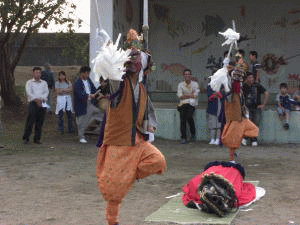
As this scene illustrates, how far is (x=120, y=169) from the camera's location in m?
5.79

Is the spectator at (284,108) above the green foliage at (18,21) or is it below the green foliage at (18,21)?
below

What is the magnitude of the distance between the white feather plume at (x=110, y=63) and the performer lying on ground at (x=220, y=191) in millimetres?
1909

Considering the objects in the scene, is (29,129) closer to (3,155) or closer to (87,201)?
(3,155)

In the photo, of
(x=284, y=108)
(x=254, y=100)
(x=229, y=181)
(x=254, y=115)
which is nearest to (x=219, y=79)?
(x=229, y=181)

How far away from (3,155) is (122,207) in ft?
17.6

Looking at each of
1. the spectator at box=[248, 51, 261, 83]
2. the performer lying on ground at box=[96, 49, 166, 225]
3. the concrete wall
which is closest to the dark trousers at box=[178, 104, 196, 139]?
the concrete wall

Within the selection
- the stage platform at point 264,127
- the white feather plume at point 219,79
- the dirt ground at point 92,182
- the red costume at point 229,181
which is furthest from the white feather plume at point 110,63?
the stage platform at point 264,127

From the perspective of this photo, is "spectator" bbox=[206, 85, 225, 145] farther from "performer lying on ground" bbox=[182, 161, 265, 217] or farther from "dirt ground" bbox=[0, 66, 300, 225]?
"performer lying on ground" bbox=[182, 161, 265, 217]

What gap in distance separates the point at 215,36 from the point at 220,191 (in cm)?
1344

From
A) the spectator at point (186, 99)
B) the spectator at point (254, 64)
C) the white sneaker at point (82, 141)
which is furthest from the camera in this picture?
the spectator at point (186, 99)

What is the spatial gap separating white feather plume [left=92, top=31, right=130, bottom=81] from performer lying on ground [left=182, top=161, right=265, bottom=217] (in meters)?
1.91

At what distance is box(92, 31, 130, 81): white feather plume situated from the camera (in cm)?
555

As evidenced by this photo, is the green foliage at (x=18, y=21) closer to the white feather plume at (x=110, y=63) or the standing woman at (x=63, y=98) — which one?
the standing woman at (x=63, y=98)

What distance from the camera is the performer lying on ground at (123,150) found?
5.79m
